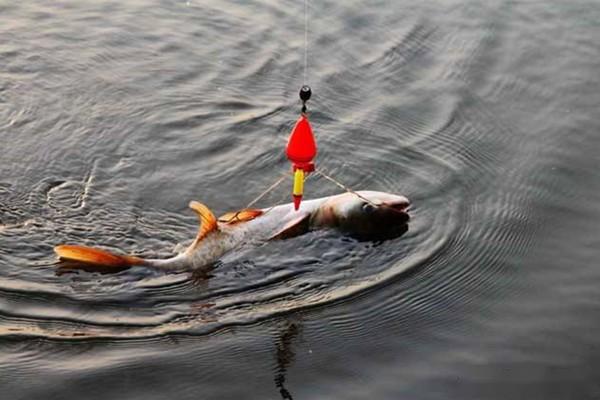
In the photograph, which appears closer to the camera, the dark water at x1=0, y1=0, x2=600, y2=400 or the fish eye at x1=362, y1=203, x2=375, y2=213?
the dark water at x1=0, y1=0, x2=600, y2=400

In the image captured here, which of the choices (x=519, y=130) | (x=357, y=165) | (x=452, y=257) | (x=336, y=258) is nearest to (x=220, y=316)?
(x=336, y=258)

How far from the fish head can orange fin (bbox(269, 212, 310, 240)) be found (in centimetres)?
13

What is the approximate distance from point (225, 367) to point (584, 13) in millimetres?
6771

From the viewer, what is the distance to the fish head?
22.9ft

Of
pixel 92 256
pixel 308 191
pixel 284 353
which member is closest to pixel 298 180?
pixel 284 353

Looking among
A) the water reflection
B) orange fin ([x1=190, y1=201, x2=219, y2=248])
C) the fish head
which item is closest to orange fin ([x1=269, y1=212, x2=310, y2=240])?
the fish head

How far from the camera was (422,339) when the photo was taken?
19.9 feet

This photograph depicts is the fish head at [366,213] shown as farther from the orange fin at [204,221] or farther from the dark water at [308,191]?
the orange fin at [204,221]

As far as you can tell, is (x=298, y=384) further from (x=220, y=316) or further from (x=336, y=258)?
(x=336, y=258)

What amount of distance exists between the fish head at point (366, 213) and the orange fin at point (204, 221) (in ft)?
2.75

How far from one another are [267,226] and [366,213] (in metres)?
0.71

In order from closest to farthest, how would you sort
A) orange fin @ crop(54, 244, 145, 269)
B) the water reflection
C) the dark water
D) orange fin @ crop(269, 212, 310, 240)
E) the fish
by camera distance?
the water reflection < the dark water < orange fin @ crop(54, 244, 145, 269) < the fish < orange fin @ crop(269, 212, 310, 240)

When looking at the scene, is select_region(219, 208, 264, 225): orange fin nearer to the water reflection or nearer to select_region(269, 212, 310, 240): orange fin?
select_region(269, 212, 310, 240): orange fin

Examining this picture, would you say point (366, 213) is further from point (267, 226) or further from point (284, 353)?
point (284, 353)
